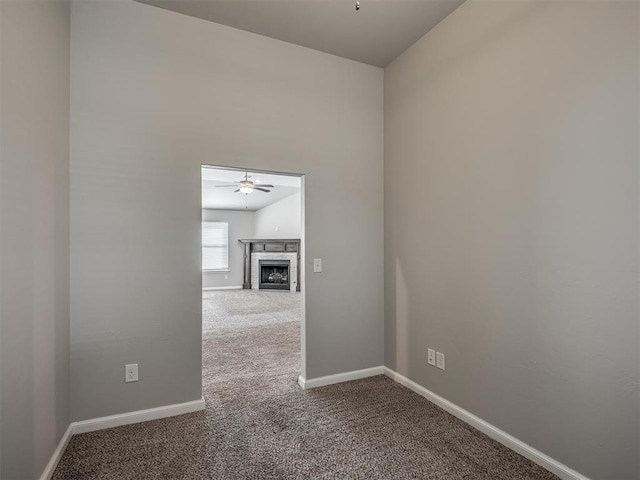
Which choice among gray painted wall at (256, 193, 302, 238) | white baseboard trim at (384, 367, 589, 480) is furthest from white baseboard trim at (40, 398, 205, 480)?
gray painted wall at (256, 193, 302, 238)

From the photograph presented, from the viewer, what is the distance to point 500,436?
2.08m

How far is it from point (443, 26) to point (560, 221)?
5.73 feet

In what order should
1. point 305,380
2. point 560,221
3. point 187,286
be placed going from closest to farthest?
point 560,221
point 187,286
point 305,380

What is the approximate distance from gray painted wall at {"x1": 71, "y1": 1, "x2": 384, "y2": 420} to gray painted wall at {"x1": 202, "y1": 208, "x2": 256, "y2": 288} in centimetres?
774

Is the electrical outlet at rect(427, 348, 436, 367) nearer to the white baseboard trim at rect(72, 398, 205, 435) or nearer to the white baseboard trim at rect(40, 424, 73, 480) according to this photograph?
the white baseboard trim at rect(72, 398, 205, 435)

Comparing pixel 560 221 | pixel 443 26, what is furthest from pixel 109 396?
Result: pixel 443 26

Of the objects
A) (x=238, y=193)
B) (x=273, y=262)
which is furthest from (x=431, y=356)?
(x=273, y=262)

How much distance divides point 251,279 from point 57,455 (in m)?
8.32

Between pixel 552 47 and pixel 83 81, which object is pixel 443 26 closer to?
pixel 552 47

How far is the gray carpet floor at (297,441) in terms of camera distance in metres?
1.83

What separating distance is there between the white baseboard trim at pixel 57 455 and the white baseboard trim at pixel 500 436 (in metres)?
2.48

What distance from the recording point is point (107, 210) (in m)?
2.25

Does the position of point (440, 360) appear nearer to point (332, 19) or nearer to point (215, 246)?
point (332, 19)

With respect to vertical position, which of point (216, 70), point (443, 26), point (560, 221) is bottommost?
point (560, 221)
